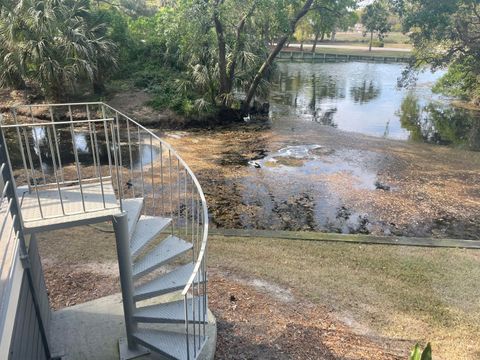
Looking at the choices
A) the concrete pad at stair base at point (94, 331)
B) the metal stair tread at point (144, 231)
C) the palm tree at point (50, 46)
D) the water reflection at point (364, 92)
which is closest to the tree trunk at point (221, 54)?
the palm tree at point (50, 46)

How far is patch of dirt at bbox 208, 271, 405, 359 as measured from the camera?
4445 mm

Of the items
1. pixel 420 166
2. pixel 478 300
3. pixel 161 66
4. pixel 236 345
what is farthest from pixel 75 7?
pixel 478 300

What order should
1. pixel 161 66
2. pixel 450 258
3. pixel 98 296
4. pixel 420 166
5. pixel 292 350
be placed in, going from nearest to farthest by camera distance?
1. pixel 292 350
2. pixel 98 296
3. pixel 450 258
4. pixel 420 166
5. pixel 161 66

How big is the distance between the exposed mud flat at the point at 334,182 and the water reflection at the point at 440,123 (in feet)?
4.96

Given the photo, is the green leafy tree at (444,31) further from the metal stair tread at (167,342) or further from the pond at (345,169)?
the metal stair tread at (167,342)

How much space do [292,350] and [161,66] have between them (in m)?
16.6

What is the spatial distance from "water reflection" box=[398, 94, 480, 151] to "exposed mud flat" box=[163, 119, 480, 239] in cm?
151

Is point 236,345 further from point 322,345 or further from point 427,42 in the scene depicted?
point 427,42

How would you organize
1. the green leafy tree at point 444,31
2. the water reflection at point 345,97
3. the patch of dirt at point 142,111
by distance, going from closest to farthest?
the green leafy tree at point 444,31 < the patch of dirt at point 142,111 < the water reflection at point 345,97

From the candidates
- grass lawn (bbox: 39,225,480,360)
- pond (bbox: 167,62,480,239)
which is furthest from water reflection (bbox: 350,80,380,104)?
grass lawn (bbox: 39,225,480,360)

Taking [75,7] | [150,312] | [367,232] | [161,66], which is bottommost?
[367,232]

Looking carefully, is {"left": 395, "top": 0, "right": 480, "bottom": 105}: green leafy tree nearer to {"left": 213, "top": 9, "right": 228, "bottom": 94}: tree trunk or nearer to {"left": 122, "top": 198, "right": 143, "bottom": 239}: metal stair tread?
{"left": 213, "top": 9, "right": 228, "bottom": 94}: tree trunk

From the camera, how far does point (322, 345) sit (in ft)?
15.0

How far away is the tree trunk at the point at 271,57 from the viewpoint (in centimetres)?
1434
